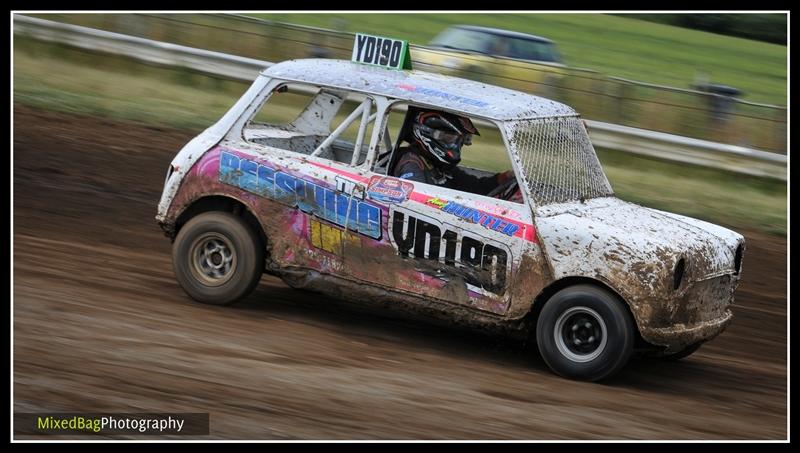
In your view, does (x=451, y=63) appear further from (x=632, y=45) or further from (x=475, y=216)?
(x=475, y=216)

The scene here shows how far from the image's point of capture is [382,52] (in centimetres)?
758

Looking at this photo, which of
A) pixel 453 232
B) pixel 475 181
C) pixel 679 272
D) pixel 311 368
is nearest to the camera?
pixel 311 368

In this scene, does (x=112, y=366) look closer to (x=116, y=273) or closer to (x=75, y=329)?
(x=75, y=329)

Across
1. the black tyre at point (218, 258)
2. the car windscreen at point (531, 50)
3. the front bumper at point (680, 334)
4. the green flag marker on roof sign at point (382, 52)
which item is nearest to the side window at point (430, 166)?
the green flag marker on roof sign at point (382, 52)

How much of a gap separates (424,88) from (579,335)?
1.94 meters

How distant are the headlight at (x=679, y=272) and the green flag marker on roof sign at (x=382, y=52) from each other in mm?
2428

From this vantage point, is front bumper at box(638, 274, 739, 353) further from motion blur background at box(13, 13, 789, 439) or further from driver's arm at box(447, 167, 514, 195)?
driver's arm at box(447, 167, 514, 195)

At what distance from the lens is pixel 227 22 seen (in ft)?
51.6

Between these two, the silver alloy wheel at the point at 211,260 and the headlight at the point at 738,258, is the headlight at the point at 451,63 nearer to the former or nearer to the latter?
the silver alloy wheel at the point at 211,260

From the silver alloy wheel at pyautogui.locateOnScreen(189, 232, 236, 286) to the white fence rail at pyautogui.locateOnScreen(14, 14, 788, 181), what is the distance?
7.57 metres

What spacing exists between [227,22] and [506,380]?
10.5 metres

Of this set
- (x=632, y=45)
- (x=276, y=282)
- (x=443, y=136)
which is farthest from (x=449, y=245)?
(x=632, y=45)

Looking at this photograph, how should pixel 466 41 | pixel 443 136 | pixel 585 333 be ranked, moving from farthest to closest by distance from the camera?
pixel 466 41, pixel 443 136, pixel 585 333

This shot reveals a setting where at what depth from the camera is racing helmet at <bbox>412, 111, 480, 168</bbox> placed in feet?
23.6
